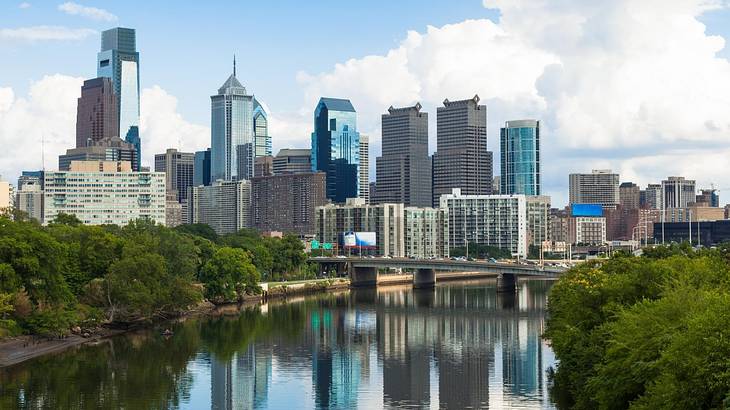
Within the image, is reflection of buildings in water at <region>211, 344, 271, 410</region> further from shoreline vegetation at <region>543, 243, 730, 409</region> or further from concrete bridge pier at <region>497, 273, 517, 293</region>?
concrete bridge pier at <region>497, 273, 517, 293</region>

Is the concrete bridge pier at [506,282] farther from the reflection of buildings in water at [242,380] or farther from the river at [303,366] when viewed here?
the reflection of buildings in water at [242,380]

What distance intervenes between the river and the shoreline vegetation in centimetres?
606

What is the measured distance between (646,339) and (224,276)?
340ft

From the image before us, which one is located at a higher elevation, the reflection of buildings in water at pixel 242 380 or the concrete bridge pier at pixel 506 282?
the concrete bridge pier at pixel 506 282

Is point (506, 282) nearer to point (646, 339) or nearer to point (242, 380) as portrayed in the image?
point (242, 380)

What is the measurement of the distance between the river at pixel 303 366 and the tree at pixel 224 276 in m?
10.0

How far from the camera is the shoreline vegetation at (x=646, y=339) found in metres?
42.7

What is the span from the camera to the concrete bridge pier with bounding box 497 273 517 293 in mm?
186750

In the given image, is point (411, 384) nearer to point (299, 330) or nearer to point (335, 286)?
point (299, 330)

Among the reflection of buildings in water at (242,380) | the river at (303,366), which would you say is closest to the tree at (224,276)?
the river at (303,366)

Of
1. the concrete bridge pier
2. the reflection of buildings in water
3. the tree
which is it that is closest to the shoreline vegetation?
the reflection of buildings in water

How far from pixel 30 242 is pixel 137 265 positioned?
17859mm

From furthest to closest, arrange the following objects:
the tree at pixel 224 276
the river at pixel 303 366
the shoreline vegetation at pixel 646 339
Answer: the tree at pixel 224 276 → the river at pixel 303 366 → the shoreline vegetation at pixel 646 339

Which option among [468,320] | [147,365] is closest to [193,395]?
[147,365]
